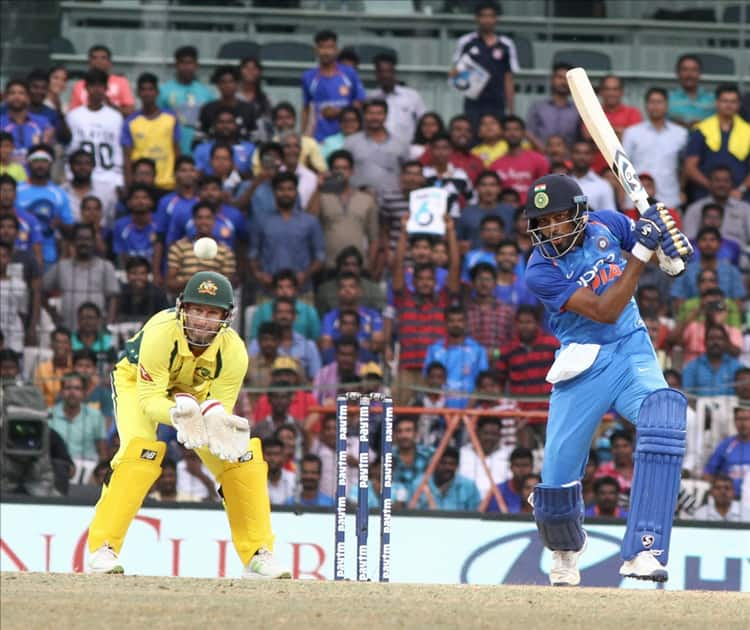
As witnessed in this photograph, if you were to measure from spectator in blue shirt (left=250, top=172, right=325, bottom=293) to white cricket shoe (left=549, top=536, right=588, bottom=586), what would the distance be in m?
5.32

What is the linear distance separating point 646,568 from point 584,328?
1.44 meters

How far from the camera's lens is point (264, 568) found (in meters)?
9.52

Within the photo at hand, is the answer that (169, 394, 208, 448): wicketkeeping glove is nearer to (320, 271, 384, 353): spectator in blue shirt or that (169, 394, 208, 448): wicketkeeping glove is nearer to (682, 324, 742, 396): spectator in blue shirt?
(320, 271, 384, 353): spectator in blue shirt

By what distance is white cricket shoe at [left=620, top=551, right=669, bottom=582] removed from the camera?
800 centimetres

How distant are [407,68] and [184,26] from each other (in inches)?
95.9

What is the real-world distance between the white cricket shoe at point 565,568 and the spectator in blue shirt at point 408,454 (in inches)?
133

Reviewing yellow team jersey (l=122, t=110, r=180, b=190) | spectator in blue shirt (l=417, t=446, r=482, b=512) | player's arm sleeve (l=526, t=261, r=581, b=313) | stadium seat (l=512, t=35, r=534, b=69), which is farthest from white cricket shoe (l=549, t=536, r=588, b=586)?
stadium seat (l=512, t=35, r=534, b=69)

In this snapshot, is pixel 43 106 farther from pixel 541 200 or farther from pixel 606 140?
pixel 541 200

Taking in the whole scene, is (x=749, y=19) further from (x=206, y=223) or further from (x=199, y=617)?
(x=199, y=617)

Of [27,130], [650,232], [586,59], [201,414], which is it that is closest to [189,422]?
[201,414]

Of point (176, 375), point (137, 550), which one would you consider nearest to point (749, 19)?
point (137, 550)

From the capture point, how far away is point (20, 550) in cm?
1260

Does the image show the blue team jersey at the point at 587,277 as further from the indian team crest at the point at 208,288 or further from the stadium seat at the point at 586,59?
the stadium seat at the point at 586,59

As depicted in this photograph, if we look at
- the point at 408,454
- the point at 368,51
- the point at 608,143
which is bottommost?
the point at 408,454
